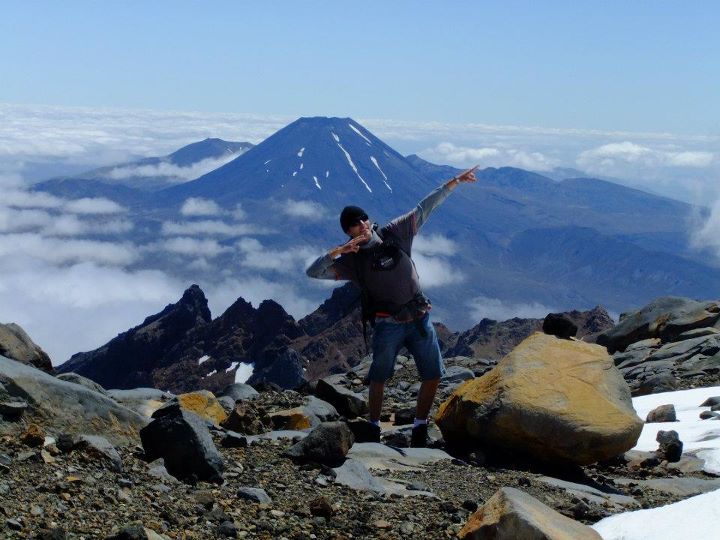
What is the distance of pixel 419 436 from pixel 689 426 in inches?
196

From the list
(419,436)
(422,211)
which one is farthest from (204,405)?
(422,211)

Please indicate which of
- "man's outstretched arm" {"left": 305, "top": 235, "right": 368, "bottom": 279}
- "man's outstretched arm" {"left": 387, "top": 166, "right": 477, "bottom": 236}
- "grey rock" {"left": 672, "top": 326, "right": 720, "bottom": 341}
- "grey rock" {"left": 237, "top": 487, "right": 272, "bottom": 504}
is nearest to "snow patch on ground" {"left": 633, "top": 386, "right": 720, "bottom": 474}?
"man's outstretched arm" {"left": 387, "top": 166, "right": 477, "bottom": 236}

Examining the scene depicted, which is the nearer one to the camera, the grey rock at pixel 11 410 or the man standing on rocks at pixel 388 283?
the grey rock at pixel 11 410

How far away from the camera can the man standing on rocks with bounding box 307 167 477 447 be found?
11234 mm

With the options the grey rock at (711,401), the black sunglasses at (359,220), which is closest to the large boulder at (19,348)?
the black sunglasses at (359,220)

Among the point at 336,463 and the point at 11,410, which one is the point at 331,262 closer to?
the point at 336,463

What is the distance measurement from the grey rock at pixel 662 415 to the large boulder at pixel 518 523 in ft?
26.8

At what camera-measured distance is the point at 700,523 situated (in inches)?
303

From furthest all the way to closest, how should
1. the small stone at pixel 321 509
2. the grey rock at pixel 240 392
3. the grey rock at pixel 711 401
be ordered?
the grey rock at pixel 240 392 → the grey rock at pixel 711 401 → the small stone at pixel 321 509

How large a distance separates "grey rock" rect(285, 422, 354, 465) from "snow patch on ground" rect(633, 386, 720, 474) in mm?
5329

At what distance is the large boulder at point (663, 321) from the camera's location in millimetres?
25938

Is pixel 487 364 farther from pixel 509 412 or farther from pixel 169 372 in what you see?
pixel 169 372

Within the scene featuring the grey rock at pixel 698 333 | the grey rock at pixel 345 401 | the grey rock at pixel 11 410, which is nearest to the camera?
the grey rock at pixel 11 410

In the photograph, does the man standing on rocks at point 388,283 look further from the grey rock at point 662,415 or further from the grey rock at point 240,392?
the grey rock at point 240,392
